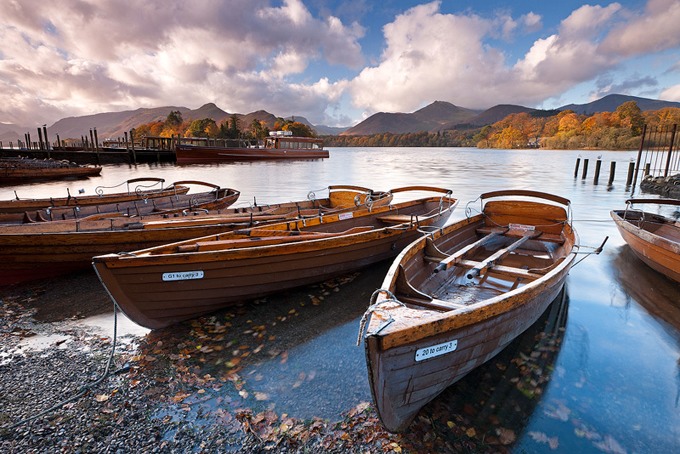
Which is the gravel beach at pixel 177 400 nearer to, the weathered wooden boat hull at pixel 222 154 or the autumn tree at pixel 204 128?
the weathered wooden boat hull at pixel 222 154

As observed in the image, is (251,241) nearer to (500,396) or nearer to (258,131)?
(500,396)

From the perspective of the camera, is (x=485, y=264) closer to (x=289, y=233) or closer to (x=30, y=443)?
(x=289, y=233)

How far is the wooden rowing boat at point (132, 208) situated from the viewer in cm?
960

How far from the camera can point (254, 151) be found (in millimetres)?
56250

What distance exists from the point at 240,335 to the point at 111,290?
1.97 metres

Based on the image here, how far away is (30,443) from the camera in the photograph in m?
3.62

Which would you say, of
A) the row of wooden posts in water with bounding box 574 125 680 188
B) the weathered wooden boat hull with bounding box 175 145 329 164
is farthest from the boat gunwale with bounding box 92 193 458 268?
the weathered wooden boat hull with bounding box 175 145 329 164

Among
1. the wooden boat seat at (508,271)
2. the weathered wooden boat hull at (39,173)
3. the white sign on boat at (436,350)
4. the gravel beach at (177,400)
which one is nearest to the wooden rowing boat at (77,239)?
the gravel beach at (177,400)

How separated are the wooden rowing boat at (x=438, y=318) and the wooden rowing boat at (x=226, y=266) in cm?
190

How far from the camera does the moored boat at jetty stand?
53469mm

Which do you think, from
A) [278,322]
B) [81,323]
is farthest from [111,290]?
[278,322]

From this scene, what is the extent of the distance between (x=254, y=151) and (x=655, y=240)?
177ft

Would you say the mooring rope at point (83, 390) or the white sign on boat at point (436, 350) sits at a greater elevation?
the white sign on boat at point (436, 350)

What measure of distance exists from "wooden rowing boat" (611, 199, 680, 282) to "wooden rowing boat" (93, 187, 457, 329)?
211 inches
